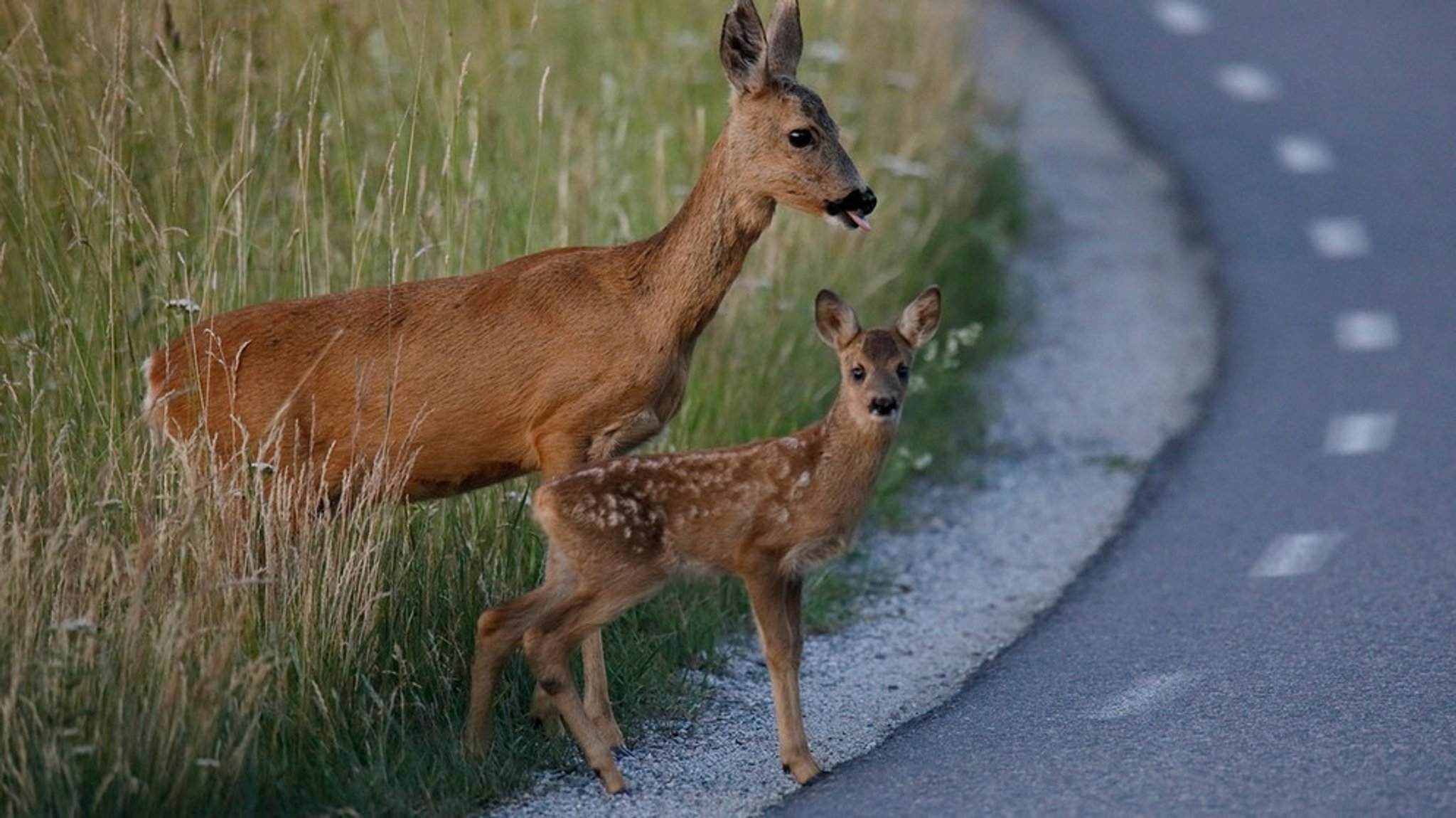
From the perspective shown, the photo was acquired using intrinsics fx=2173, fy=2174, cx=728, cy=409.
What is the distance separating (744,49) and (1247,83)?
1096 centimetres

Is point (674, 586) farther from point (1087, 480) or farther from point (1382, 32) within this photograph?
point (1382, 32)

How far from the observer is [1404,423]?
10.8 metres

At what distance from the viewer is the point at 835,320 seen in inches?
299

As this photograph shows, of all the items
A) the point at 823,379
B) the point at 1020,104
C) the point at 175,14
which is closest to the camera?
the point at 175,14

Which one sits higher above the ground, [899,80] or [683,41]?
[683,41]

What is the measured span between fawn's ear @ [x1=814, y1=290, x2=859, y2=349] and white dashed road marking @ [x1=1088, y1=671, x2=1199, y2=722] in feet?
5.01

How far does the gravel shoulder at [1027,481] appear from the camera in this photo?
695 centimetres

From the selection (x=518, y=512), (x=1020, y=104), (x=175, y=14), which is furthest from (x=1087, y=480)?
(x=1020, y=104)

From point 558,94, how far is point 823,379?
264 centimetres

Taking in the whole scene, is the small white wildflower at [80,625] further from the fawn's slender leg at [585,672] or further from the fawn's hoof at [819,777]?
the fawn's hoof at [819,777]

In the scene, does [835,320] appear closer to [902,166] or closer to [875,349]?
[875,349]

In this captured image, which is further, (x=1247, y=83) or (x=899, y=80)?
(x=1247, y=83)

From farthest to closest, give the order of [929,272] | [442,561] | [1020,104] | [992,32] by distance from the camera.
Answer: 1. [992,32]
2. [1020,104]
3. [929,272]
4. [442,561]

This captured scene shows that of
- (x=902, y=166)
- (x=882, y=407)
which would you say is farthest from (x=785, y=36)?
(x=902, y=166)
